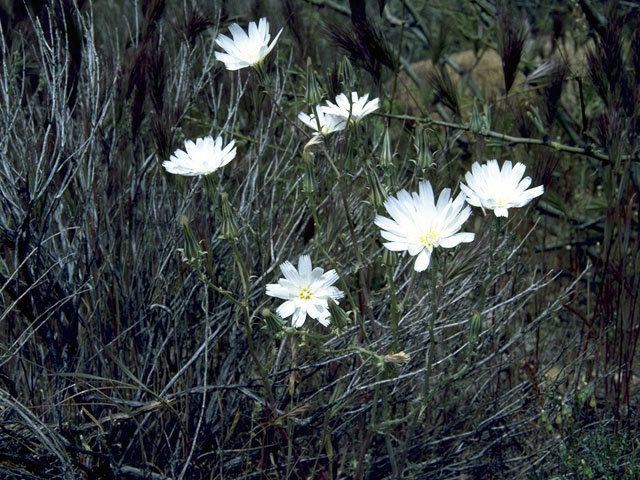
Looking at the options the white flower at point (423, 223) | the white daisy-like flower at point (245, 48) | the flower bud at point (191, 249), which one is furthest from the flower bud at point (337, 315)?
the white daisy-like flower at point (245, 48)

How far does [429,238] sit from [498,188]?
0.23 metres

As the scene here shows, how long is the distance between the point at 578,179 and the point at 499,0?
1565 millimetres

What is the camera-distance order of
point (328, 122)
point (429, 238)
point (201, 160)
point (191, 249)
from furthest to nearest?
point (328, 122) < point (201, 160) < point (191, 249) < point (429, 238)

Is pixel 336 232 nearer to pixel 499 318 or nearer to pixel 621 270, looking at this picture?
Answer: pixel 499 318

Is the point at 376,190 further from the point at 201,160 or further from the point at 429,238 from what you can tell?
the point at 201,160

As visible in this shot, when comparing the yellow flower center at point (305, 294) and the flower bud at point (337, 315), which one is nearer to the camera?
the flower bud at point (337, 315)

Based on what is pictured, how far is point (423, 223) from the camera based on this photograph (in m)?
1.35

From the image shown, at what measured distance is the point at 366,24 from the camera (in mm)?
1820

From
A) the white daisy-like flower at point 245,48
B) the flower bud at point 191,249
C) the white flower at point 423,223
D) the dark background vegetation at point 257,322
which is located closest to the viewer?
the white flower at point 423,223

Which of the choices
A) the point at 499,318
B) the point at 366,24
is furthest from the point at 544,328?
the point at 366,24

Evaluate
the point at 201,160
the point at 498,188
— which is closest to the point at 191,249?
the point at 201,160

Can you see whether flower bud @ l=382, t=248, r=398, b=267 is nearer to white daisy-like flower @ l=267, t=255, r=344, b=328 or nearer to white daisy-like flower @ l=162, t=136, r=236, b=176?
white daisy-like flower @ l=267, t=255, r=344, b=328

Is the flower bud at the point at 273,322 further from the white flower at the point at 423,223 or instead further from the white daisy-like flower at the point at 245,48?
the white daisy-like flower at the point at 245,48

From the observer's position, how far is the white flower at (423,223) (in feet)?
4.27
